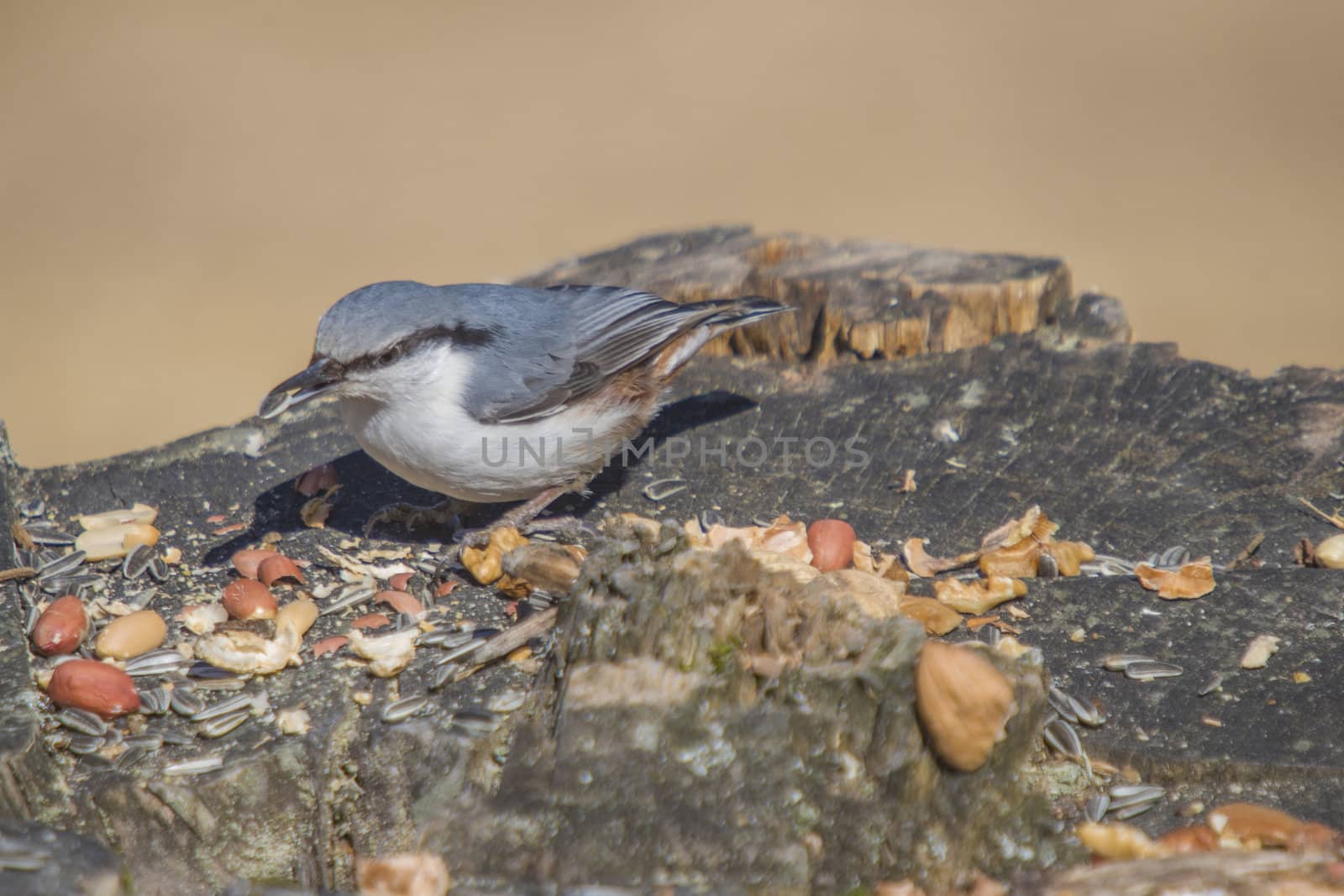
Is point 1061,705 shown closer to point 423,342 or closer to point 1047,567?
point 1047,567

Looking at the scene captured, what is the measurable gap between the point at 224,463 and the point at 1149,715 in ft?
9.36

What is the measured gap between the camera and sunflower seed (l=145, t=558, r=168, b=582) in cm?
314

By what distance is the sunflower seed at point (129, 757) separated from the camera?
93.1 inches

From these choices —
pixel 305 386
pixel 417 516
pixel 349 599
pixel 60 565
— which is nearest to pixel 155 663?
pixel 349 599

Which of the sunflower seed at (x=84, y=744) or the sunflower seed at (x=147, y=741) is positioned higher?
the sunflower seed at (x=84, y=744)

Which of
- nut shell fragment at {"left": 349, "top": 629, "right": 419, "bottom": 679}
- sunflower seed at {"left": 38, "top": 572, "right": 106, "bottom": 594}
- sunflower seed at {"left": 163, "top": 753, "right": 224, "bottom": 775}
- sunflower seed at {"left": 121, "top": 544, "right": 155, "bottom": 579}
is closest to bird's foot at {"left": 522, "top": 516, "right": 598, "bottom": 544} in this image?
nut shell fragment at {"left": 349, "top": 629, "right": 419, "bottom": 679}

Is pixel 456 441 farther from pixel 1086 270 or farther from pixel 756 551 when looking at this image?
pixel 1086 270

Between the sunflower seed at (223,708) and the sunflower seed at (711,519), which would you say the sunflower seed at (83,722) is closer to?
the sunflower seed at (223,708)

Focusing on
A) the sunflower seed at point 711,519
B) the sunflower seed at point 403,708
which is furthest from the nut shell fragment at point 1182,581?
the sunflower seed at point 403,708

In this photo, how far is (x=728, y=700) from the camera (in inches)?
86.7

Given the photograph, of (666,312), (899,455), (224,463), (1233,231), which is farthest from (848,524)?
(1233,231)

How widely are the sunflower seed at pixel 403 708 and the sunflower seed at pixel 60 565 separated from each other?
1.21m

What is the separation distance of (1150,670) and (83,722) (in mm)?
2303

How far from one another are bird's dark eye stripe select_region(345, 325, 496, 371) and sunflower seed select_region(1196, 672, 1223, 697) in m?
2.18
